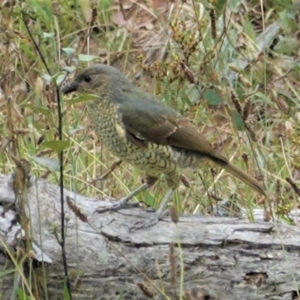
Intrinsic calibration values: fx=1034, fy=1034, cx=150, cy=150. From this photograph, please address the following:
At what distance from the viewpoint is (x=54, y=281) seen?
398cm

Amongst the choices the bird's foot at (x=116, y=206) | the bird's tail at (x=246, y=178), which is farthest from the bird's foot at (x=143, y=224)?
the bird's tail at (x=246, y=178)

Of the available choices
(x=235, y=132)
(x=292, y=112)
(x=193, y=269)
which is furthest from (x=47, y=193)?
(x=292, y=112)

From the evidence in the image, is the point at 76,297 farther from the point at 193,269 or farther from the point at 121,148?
the point at 121,148

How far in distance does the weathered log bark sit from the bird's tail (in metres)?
0.64

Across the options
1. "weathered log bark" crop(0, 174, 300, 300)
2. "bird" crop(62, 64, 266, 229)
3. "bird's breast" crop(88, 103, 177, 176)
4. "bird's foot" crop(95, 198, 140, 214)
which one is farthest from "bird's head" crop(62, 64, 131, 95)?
Result: "weathered log bark" crop(0, 174, 300, 300)

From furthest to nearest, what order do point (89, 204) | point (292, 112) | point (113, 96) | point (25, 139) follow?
point (292, 112) < point (25, 139) < point (113, 96) < point (89, 204)

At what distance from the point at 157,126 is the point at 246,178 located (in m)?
0.50

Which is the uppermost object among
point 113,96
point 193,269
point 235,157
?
point 113,96

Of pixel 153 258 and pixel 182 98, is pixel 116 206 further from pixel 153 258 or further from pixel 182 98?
pixel 182 98

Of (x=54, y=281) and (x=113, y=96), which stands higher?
(x=113, y=96)

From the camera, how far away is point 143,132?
468 centimetres

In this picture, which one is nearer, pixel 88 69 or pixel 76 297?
pixel 76 297

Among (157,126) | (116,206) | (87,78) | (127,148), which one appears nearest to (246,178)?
(157,126)

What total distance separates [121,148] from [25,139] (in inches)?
53.1
